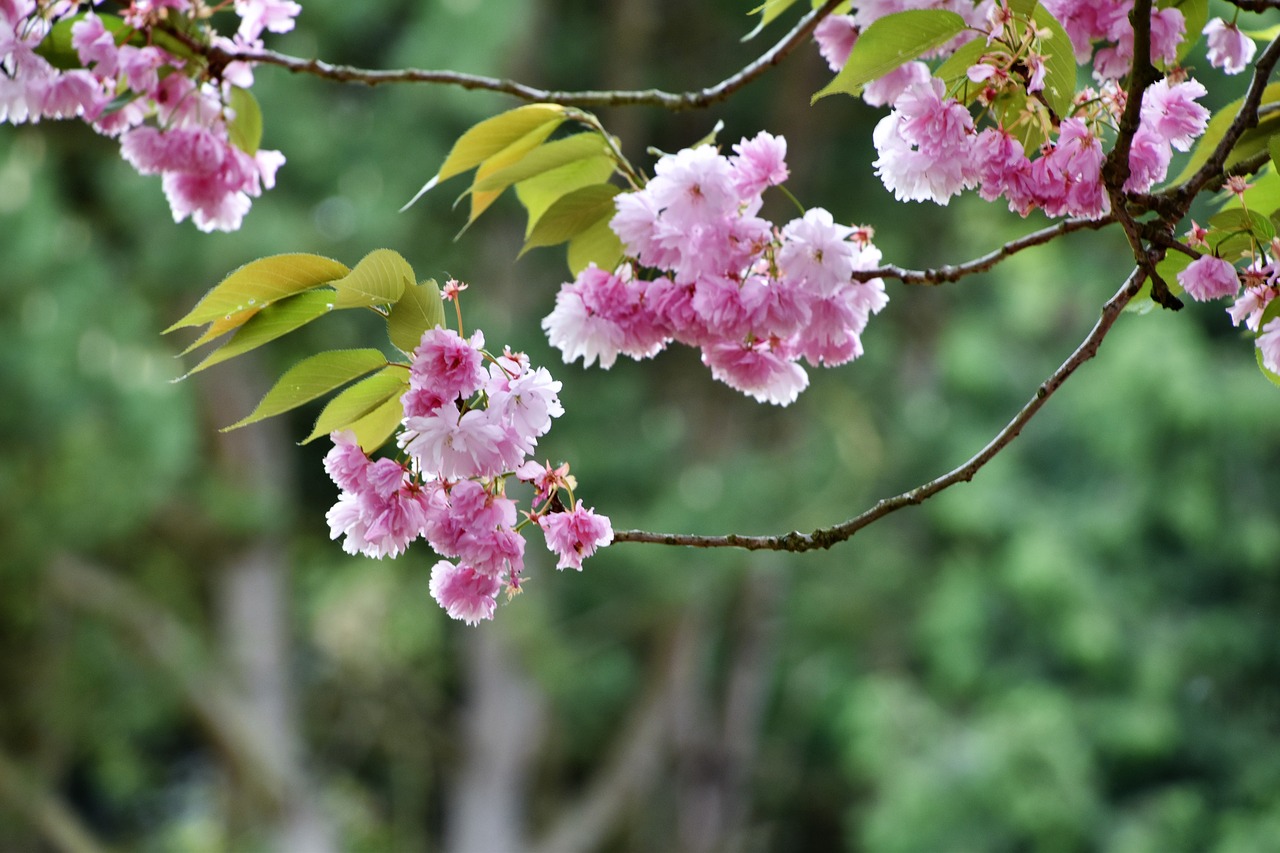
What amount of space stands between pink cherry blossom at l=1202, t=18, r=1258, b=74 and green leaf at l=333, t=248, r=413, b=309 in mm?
418

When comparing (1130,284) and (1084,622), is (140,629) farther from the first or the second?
(1130,284)

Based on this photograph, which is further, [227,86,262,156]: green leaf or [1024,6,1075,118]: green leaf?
[227,86,262,156]: green leaf

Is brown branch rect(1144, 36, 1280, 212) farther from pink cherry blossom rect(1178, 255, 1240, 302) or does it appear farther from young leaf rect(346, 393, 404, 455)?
young leaf rect(346, 393, 404, 455)

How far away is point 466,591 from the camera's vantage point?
608 mm

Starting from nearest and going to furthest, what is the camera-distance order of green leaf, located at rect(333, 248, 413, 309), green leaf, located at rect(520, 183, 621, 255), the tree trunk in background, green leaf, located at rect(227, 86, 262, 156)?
green leaf, located at rect(333, 248, 413, 309) < green leaf, located at rect(520, 183, 621, 255) < green leaf, located at rect(227, 86, 262, 156) < the tree trunk in background

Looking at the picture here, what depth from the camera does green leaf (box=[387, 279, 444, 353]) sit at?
1.85ft

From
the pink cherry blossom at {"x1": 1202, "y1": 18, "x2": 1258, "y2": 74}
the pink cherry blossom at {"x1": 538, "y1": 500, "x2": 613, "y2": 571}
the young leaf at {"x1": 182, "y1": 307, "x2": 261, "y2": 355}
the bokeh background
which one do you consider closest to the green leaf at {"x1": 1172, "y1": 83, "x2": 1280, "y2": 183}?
the pink cherry blossom at {"x1": 1202, "y1": 18, "x2": 1258, "y2": 74}

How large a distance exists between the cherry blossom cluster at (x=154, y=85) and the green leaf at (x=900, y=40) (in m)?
0.32

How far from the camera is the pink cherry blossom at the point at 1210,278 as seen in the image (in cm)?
61

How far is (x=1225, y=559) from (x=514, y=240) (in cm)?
258

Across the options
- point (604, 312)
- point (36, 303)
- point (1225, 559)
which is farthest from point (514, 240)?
point (604, 312)

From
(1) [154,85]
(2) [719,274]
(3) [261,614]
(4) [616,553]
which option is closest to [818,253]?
(2) [719,274]

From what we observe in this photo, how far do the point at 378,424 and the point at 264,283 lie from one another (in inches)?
3.2

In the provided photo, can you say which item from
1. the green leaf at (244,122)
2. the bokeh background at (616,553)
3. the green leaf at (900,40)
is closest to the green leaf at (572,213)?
the green leaf at (900,40)
